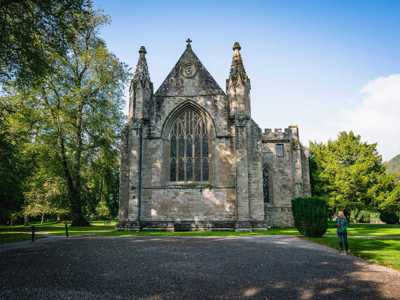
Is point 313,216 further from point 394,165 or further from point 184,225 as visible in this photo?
point 394,165

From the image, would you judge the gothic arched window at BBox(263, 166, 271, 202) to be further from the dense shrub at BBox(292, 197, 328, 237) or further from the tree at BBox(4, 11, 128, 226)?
the tree at BBox(4, 11, 128, 226)

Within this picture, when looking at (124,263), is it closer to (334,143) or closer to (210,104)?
(210,104)

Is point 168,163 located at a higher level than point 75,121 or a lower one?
lower

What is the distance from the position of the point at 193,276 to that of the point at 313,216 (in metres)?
11.7

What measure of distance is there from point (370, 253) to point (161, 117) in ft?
56.5

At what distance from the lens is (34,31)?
39.8 ft

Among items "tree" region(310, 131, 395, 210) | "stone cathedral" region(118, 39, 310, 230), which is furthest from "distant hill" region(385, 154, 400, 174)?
"stone cathedral" region(118, 39, 310, 230)

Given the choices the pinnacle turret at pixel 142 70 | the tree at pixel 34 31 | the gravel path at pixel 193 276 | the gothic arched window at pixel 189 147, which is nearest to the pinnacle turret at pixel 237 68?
the gothic arched window at pixel 189 147

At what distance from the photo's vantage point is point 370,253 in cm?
1026

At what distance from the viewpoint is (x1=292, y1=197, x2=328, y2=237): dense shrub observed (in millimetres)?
16109

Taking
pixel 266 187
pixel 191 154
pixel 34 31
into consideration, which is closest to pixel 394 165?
pixel 266 187

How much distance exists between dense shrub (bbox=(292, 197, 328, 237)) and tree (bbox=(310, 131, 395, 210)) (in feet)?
48.3

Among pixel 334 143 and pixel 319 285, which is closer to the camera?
pixel 319 285

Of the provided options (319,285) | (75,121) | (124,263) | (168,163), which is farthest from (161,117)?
(319,285)
